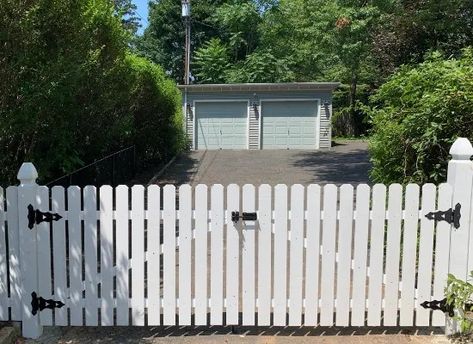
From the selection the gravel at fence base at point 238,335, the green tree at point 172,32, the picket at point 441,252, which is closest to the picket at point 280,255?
the gravel at fence base at point 238,335

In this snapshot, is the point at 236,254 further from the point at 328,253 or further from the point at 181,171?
the point at 181,171

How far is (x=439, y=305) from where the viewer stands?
362 cm

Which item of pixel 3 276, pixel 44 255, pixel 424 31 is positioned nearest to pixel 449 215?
pixel 44 255

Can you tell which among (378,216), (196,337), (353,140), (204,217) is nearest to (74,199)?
(204,217)

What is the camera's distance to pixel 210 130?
21.3 m

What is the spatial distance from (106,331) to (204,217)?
46.7 inches

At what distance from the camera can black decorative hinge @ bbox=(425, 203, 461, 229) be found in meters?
3.50

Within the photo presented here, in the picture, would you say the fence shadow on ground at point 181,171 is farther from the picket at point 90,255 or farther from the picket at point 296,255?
the picket at point 296,255

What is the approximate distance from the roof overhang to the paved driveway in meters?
2.68

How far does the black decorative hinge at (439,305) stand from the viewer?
358cm

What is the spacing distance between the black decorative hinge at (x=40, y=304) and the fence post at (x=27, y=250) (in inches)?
1.0

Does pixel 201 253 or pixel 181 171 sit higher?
pixel 201 253

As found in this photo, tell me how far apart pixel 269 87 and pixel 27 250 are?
17808 millimetres

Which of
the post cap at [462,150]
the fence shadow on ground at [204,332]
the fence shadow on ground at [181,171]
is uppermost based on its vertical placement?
the post cap at [462,150]
